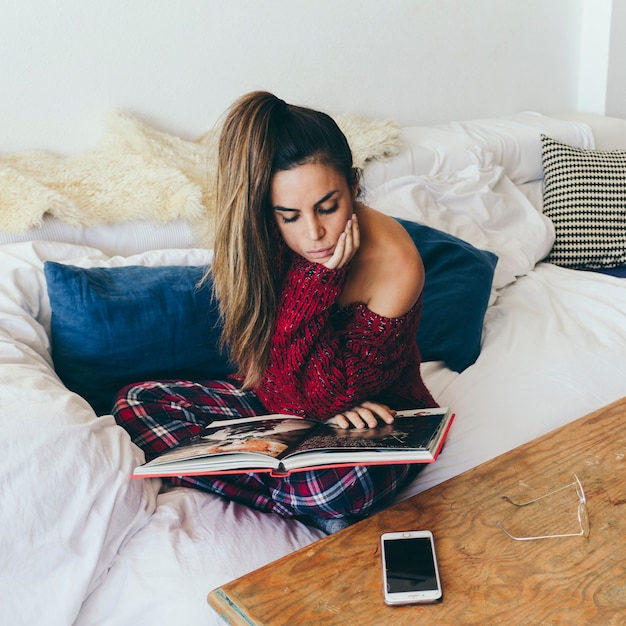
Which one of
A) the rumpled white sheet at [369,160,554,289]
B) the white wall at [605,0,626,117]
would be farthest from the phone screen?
the white wall at [605,0,626,117]

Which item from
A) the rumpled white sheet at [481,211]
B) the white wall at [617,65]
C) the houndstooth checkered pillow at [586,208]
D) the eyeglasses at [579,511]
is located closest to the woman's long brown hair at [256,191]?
the eyeglasses at [579,511]

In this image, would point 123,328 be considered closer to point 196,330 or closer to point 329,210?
point 196,330

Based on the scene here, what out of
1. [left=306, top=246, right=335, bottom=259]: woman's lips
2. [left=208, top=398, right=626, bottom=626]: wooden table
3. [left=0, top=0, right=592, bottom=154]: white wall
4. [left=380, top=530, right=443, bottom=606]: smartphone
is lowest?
[left=208, top=398, right=626, bottom=626]: wooden table

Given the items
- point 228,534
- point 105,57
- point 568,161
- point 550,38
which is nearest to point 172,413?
point 228,534

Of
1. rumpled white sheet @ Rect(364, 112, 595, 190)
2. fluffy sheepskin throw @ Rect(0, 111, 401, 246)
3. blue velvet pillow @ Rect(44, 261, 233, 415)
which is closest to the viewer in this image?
blue velvet pillow @ Rect(44, 261, 233, 415)

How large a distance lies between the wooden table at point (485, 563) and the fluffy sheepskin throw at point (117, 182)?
0.91m

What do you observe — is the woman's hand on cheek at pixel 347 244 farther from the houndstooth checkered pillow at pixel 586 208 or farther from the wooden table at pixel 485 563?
the houndstooth checkered pillow at pixel 586 208

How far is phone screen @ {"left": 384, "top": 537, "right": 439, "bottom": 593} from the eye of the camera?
0.78 metres

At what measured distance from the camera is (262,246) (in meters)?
1.18

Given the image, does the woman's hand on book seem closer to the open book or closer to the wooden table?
the open book

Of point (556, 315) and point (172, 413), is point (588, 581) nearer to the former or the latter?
point (172, 413)

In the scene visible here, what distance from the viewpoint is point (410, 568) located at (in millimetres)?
805

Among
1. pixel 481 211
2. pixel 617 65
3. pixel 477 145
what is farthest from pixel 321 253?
pixel 617 65

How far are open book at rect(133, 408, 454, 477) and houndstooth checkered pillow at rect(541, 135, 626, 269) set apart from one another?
1.18 m
